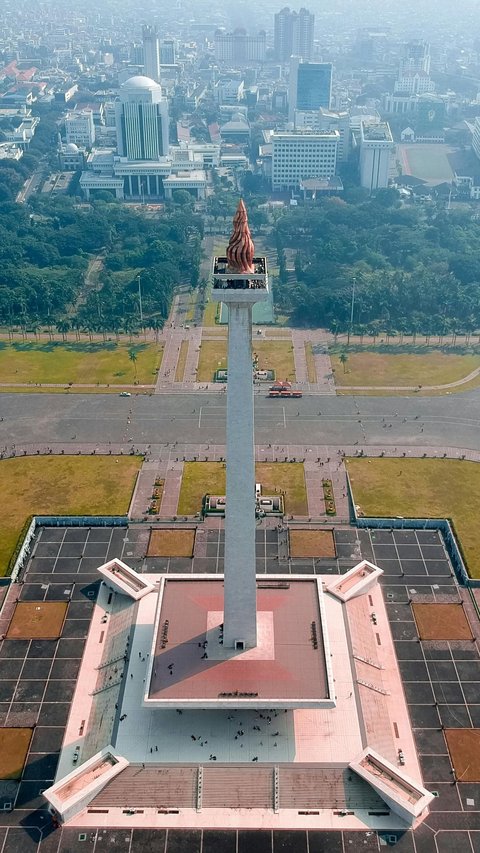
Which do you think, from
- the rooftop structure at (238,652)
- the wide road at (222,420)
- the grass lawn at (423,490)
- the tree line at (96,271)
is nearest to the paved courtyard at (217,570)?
the grass lawn at (423,490)

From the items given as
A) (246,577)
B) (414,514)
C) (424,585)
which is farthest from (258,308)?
(246,577)

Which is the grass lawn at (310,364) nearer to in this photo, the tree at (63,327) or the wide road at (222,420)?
the wide road at (222,420)

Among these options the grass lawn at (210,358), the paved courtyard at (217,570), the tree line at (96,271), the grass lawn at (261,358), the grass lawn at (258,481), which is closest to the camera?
the paved courtyard at (217,570)

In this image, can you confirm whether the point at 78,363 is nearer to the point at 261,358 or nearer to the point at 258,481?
the point at 261,358

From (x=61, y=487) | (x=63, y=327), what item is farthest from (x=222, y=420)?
(x=63, y=327)

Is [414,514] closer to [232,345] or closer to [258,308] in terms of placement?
[232,345]

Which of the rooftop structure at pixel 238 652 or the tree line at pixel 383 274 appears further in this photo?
the tree line at pixel 383 274
